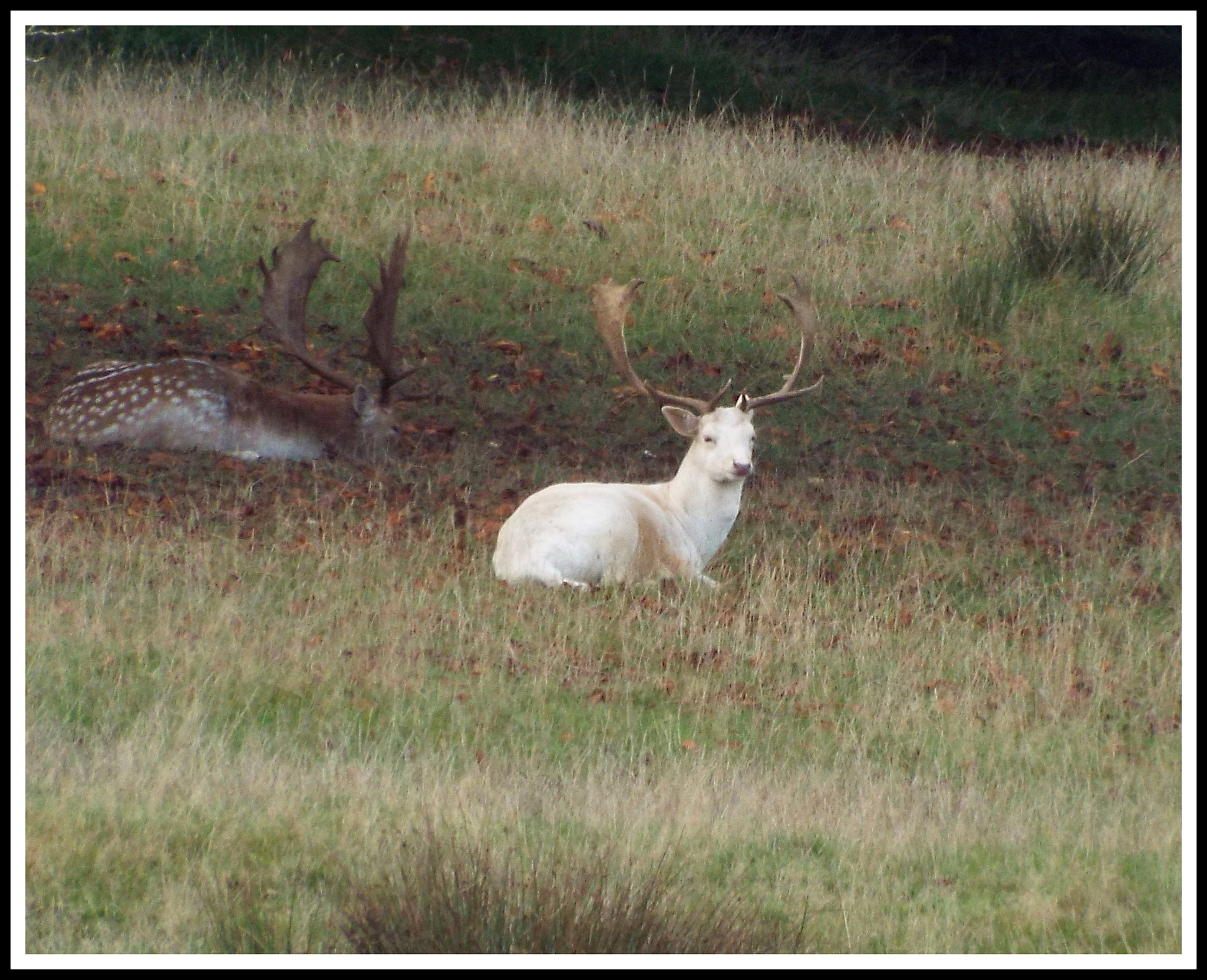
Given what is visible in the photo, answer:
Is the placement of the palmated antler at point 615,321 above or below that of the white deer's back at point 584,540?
above

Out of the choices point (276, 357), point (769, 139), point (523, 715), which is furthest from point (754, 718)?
point (769, 139)

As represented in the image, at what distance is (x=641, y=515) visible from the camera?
8523 millimetres

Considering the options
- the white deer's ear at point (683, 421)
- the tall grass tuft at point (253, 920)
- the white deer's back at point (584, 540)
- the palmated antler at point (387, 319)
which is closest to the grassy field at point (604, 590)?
the tall grass tuft at point (253, 920)

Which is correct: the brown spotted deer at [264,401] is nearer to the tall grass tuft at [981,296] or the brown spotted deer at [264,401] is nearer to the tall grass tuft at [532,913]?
the tall grass tuft at [981,296]

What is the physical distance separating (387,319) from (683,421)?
112 inches

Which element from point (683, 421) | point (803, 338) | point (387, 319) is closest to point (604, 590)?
point (683, 421)

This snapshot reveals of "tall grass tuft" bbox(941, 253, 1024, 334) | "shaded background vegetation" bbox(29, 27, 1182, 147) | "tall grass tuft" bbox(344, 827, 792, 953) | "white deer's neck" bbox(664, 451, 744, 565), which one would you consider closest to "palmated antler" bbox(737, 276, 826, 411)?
"white deer's neck" bbox(664, 451, 744, 565)

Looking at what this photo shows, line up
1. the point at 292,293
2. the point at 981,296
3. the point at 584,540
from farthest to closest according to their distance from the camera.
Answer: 1. the point at 981,296
2. the point at 292,293
3. the point at 584,540

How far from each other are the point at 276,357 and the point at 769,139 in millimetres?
6966

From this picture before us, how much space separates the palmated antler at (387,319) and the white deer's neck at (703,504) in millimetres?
2797

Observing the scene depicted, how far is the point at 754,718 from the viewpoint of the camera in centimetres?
690

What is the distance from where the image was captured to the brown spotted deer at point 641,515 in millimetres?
8266

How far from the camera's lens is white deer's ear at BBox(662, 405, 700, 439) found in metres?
8.75

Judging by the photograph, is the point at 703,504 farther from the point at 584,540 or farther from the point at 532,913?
the point at 532,913
